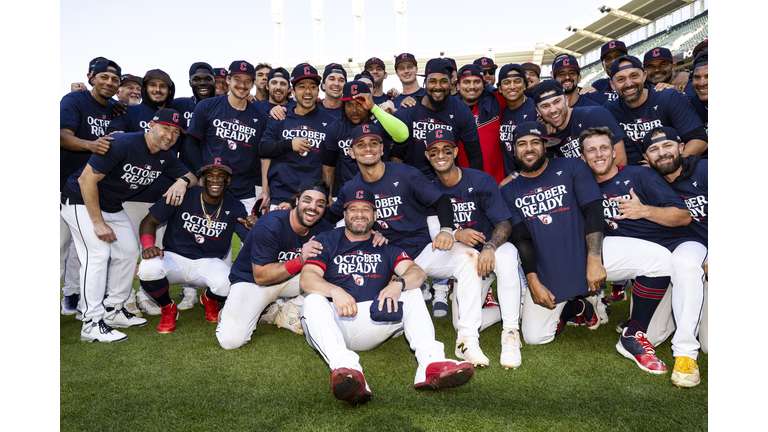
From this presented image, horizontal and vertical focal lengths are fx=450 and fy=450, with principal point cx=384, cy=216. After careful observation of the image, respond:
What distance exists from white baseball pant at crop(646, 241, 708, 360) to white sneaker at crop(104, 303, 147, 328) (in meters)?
5.52

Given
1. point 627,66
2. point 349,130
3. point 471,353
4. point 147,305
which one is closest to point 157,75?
point 349,130

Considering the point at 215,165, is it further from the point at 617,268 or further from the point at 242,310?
the point at 617,268

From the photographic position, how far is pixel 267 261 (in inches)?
181

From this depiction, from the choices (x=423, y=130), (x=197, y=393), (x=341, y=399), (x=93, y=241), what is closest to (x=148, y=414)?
(x=197, y=393)

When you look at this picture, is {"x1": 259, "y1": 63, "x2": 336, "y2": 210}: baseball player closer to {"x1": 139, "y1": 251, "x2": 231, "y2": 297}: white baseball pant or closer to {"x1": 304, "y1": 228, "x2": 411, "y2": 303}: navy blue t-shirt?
{"x1": 139, "y1": 251, "x2": 231, "y2": 297}: white baseball pant

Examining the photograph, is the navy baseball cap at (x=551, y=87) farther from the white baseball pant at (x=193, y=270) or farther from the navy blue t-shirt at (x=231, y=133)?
the white baseball pant at (x=193, y=270)

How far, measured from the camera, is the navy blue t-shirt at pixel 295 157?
572cm

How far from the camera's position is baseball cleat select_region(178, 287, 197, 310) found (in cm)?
611

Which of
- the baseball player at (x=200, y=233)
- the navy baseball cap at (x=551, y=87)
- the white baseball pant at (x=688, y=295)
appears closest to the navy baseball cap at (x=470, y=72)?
the navy baseball cap at (x=551, y=87)

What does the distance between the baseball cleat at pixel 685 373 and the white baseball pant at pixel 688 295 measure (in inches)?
2.5

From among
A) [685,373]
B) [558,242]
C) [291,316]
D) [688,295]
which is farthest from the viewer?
[291,316]

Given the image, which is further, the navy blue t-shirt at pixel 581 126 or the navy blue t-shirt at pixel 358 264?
the navy blue t-shirt at pixel 581 126

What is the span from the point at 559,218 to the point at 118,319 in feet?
16.4

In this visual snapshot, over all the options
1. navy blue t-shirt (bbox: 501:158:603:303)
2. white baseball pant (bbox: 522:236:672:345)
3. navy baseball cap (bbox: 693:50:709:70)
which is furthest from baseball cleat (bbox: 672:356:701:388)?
navy baseball cap (bbox: 693:50:709:70)
